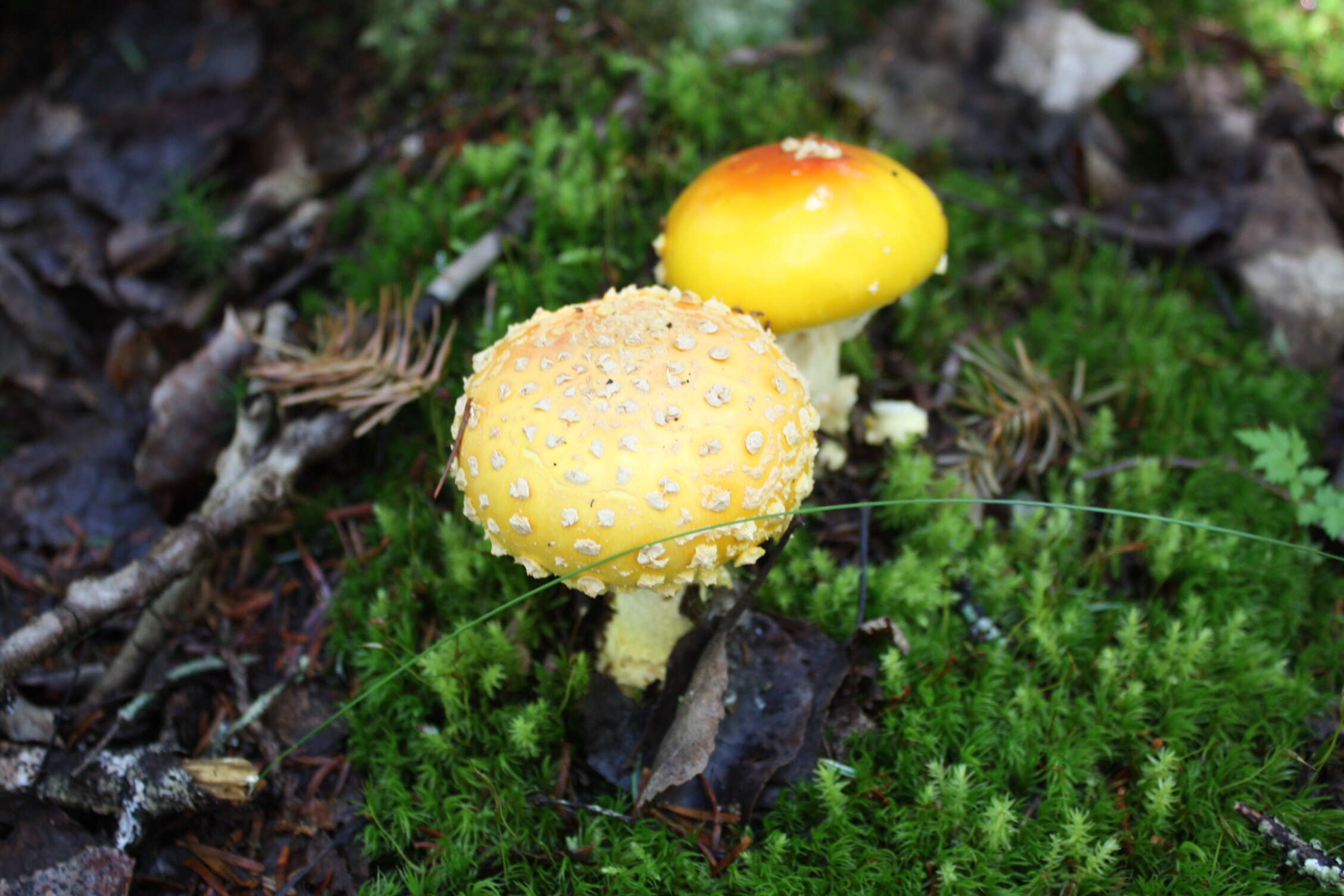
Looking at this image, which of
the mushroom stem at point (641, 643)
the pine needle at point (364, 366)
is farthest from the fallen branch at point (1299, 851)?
the pine needle at point (364, 366)

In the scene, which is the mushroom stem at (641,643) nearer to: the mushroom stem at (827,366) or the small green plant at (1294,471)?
the mushroom stem at (827,366)

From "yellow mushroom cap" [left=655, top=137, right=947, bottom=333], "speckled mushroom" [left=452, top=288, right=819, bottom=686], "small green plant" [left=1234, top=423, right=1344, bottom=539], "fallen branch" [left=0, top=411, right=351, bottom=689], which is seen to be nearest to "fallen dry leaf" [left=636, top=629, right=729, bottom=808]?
"speckled mushroom" [left=452, top=288, right=819, bottom=686]

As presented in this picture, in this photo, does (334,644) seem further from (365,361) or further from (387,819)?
(365,361)

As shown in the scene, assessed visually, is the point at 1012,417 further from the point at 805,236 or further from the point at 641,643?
the point at 641,643

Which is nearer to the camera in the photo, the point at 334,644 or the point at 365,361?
the point at 334,644

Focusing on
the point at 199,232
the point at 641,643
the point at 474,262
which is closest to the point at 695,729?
the point at 641,643

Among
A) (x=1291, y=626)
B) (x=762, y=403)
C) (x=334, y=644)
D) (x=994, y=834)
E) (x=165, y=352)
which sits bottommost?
(x=1291, y=626)

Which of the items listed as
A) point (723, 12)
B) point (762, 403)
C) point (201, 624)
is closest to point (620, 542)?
point (762, 403)
